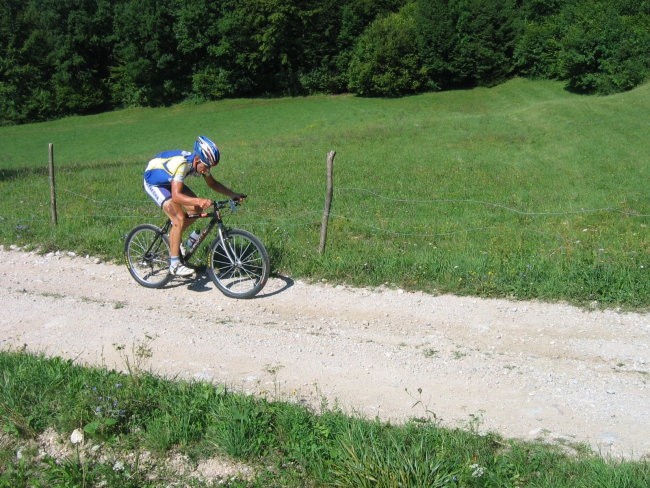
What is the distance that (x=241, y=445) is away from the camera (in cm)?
502

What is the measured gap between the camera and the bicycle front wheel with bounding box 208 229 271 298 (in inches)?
350

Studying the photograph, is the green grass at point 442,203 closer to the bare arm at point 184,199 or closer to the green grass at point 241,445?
the bare arm at point 184,199

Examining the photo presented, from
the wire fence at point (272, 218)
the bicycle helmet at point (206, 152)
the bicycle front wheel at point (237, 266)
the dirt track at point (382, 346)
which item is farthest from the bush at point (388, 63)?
the dirt track at point (382, 346)

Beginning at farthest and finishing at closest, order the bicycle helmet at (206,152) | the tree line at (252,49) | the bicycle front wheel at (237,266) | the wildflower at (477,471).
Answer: the tree line at (252,49) < the bicycle front wheel at (237,266) < the bicycle helmet at (206,152) < the wildflower at (477,471)

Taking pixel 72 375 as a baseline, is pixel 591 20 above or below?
above

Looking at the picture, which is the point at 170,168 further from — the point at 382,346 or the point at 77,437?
the point at 77,437

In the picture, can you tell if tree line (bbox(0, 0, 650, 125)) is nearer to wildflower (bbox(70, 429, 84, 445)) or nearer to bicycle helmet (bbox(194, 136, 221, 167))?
bicycle helmet (bbox(194, 136, 221, 167))

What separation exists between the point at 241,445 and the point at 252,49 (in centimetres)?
7284

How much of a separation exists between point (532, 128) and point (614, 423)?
28771mm

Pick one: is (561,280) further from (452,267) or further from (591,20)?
(591,20)

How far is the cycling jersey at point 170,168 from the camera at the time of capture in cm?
877

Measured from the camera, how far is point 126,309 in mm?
8570

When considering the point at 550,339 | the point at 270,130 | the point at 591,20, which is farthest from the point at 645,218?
the point at 591,20

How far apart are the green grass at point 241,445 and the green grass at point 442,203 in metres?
3.98
